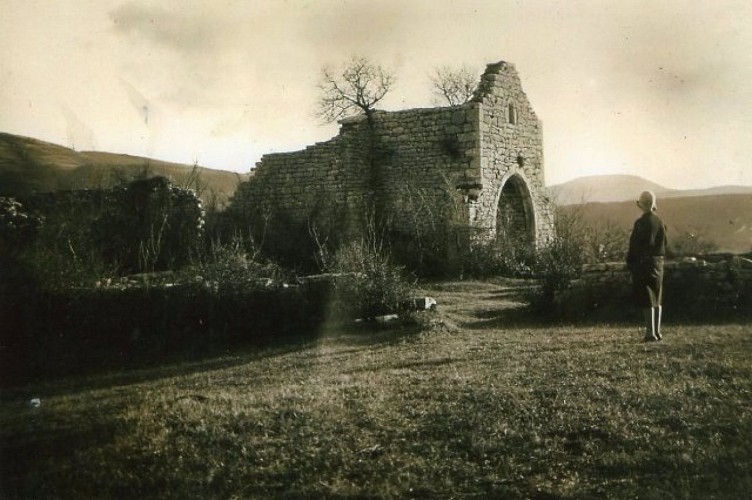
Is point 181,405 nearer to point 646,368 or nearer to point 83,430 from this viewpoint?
point 83,430

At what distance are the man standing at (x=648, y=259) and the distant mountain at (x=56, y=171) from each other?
1384cm

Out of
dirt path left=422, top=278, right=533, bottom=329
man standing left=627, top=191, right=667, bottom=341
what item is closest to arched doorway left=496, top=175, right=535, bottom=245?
dirt path left=422, top=278, right=533, bottom=329

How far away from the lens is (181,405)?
20.4ft

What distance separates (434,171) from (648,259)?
372 inches

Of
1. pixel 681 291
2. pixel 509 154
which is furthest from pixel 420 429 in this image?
pixel 509 154

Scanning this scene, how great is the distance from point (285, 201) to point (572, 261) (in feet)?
31.5

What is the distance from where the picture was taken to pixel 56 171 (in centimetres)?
2567

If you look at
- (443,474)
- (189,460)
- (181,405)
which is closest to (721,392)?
(443,474)

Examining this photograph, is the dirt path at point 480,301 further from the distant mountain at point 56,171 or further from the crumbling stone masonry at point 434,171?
the distant mountain at point 56,171

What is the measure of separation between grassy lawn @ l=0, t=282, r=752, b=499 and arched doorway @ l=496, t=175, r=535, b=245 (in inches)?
456

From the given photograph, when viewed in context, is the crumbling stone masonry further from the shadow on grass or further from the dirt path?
the shadow on grass

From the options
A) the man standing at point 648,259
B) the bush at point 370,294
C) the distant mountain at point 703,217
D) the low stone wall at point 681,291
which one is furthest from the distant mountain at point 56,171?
the distant mountain at point 703,217

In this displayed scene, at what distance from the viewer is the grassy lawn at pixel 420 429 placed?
14.5 ft

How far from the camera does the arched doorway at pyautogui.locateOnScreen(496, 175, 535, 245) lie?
19500 mm
